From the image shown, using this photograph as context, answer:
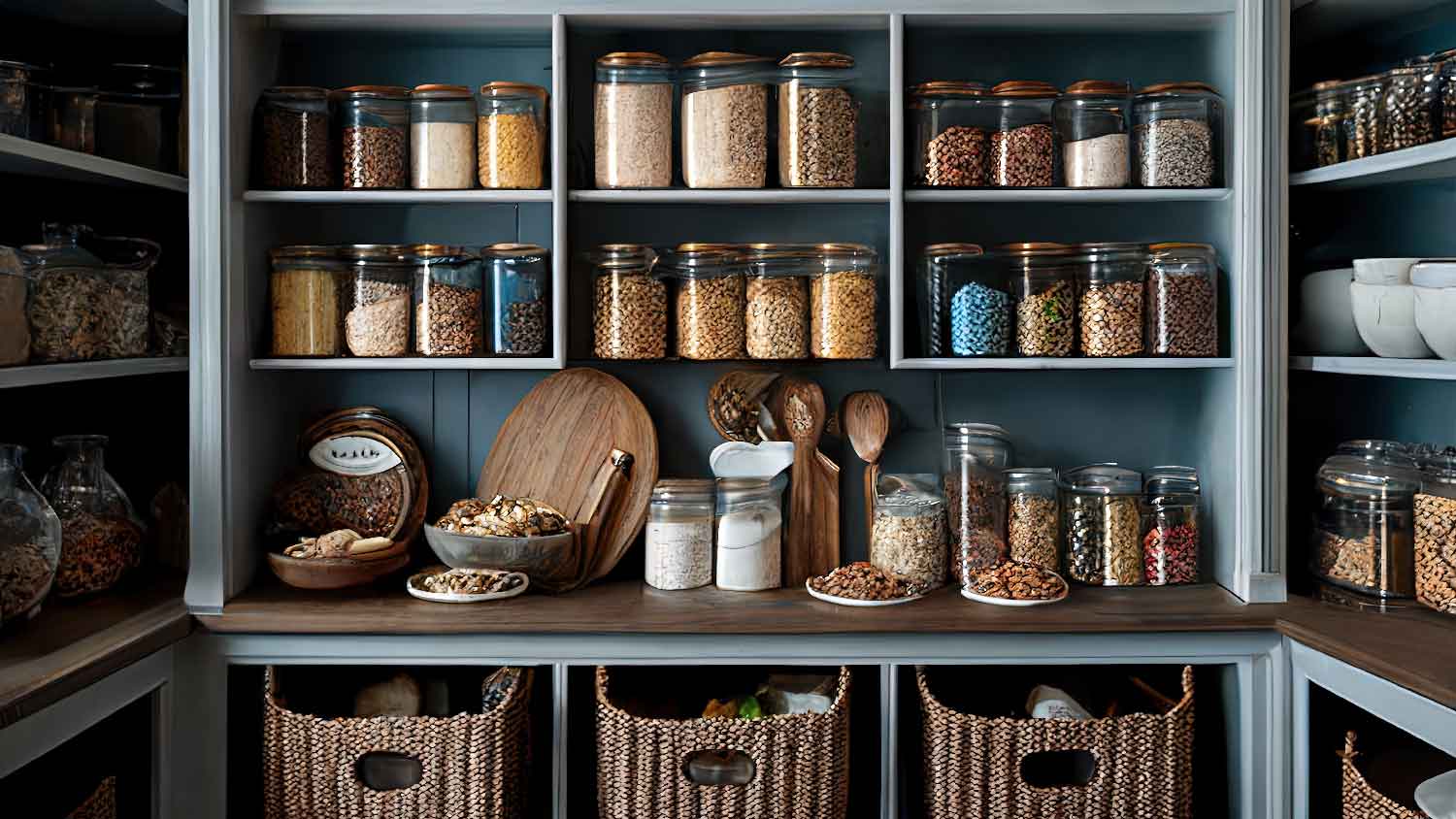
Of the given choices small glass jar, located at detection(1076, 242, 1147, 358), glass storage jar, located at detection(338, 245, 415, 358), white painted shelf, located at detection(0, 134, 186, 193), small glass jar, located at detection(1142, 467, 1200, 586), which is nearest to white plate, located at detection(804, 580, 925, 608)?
small glass jar, located at detection(1142, 467, 1200, 586)

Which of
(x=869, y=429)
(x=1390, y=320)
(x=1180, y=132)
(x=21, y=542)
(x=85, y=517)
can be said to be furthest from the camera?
(x=869, y=429)

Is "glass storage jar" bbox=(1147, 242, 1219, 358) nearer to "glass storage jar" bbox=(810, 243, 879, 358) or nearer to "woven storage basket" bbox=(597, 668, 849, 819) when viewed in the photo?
"glass storage jar" bbox=(810, 243, 879, 358)

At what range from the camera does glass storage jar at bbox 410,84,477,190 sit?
244 centimetres

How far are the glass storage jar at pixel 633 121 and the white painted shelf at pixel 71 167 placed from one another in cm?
86

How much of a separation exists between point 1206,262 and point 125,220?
2.29 m

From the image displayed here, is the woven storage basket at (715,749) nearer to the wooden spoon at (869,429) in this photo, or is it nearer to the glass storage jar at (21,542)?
the wooden spoon at (869,429)

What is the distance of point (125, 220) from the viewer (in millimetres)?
2646

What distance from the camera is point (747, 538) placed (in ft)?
8.18

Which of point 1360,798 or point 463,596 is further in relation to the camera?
point 463,596

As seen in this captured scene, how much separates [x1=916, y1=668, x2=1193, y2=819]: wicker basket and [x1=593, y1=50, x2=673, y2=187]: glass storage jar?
116 centimetres

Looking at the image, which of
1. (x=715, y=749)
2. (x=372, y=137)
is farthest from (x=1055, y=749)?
(x=372, y=137)

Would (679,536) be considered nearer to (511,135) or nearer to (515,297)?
(515,297)

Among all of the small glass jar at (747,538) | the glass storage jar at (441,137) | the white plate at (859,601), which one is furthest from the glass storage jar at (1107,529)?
the glass storage jar at (441,137)

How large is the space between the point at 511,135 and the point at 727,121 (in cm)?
44
